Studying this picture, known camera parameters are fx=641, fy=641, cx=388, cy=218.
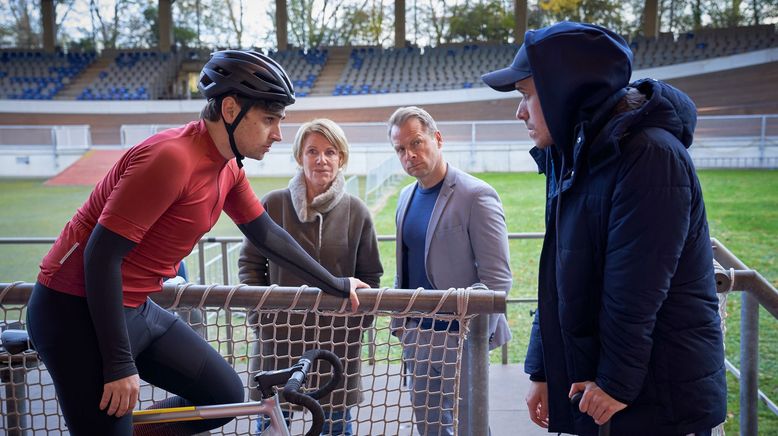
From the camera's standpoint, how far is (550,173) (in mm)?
1415

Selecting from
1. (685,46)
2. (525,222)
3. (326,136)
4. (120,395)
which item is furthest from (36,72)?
(120,395)

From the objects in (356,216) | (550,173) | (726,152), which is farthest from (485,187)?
(726,152)

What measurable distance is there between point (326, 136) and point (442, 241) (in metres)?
0.58

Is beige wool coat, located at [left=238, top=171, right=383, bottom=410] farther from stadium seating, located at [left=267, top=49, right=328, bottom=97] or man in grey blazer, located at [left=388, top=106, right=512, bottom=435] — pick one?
stadium seating, located at [left=267, top=49, right=328, bottom=97]

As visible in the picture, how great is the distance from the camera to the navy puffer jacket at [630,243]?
3.67ft

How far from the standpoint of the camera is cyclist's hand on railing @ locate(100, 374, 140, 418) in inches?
47.2

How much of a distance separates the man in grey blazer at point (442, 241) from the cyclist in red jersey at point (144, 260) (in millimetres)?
693

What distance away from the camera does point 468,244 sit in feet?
6.74

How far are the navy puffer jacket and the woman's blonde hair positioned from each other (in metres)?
1.13

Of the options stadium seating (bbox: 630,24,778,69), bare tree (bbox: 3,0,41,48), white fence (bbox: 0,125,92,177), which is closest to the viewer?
white fence (bbox: 0,125,92,177)

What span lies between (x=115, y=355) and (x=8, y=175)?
1813cm

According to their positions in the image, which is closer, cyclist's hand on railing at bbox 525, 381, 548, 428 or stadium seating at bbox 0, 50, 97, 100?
cyclist's hand on railing at bbox 525, 381, 548, 428

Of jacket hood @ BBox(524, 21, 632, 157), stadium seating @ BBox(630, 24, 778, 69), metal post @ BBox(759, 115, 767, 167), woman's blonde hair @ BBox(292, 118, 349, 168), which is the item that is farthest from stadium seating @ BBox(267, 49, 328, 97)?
jacket hood @ BBox(524, 21, 632, 157)

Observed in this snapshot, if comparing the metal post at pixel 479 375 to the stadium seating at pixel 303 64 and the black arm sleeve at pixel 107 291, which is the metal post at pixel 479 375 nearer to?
the black arm sleeve at pixel 107 291
